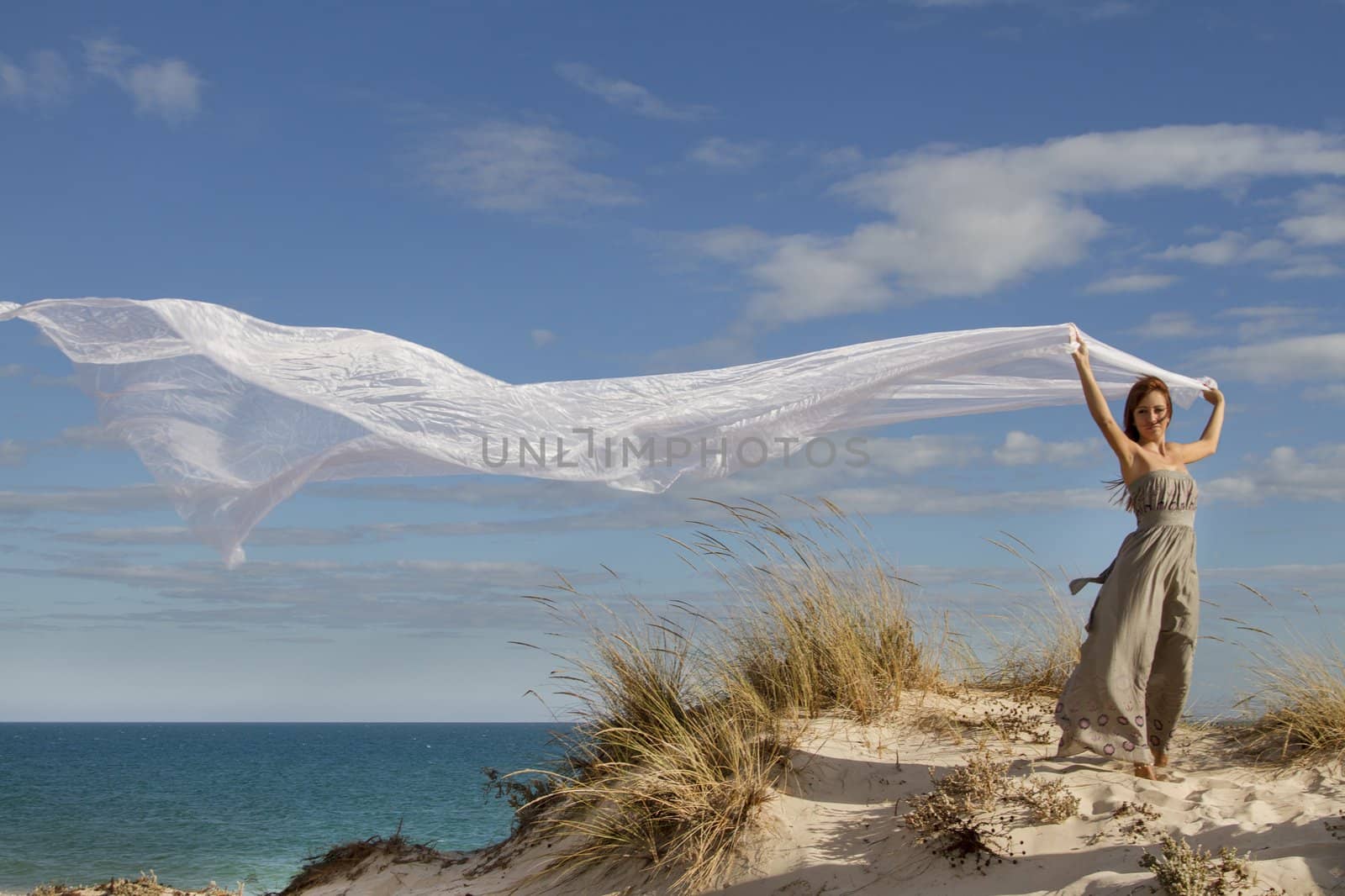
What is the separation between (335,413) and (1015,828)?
3.85m

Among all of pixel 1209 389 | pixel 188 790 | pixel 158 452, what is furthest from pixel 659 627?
pixel 188 790

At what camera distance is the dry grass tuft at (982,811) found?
185 inches

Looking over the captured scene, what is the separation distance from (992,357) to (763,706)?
8.07ft

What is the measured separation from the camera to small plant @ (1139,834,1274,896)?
12.6 ft

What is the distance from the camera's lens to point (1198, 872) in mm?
3863

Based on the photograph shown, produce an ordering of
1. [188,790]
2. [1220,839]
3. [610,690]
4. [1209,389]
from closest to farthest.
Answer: [1220,839], [1209,389], [610,690], [188,790]

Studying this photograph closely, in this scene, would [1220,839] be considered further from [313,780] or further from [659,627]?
[313,780]

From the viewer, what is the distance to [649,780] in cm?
545

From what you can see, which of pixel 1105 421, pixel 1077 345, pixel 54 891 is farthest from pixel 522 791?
pixel 1077 345

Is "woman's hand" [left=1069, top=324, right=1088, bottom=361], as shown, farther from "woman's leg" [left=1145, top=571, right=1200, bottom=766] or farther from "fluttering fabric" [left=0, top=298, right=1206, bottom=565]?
"fluttering fabric" [left=0, top=298, right=1206, bottom=565]

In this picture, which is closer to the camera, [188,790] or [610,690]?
[610,690]

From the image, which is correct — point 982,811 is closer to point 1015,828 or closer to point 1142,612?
point 1015,828

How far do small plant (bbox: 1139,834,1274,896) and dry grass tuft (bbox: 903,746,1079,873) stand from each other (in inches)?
28.3

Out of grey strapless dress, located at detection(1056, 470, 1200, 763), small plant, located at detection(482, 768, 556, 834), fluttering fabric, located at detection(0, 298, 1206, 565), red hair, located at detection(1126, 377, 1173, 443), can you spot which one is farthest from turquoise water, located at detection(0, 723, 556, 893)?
red hair, located at detection(1126, 377, 1173, 443)
